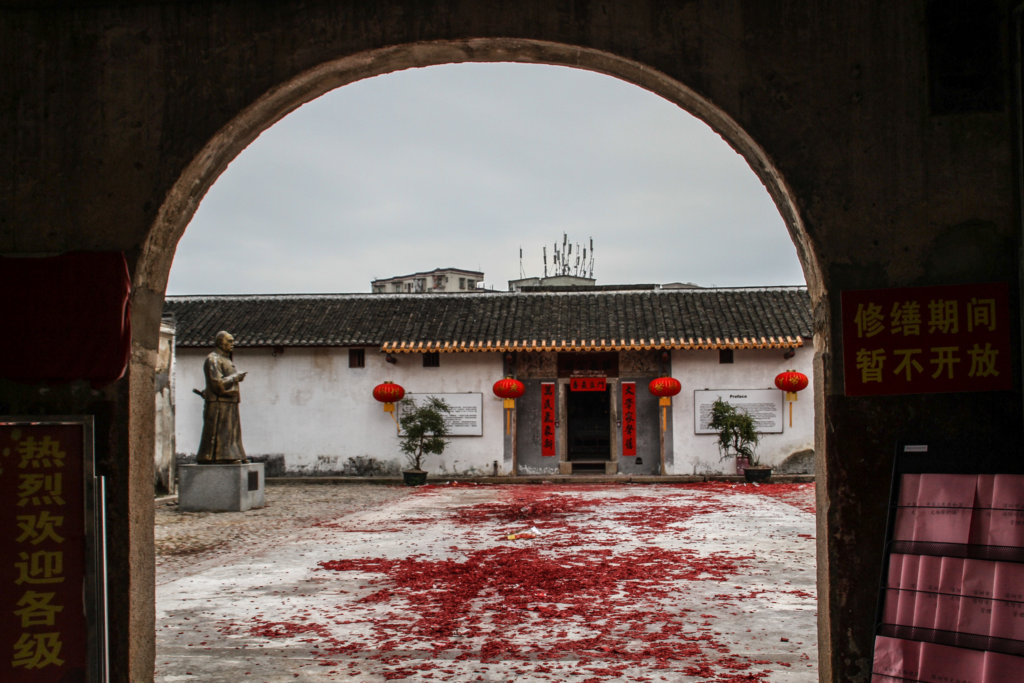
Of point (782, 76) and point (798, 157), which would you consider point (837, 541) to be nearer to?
point (798, 157)

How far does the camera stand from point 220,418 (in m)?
11.8

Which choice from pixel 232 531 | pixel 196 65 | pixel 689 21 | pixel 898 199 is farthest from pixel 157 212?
pixel 232 531

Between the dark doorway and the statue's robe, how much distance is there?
28.8 feet

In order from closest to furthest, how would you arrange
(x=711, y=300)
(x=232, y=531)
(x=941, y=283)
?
1. (x=941, y=283)
2. (x=232, y=531)
3. (x=711, y=300)

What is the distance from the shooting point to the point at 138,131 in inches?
125

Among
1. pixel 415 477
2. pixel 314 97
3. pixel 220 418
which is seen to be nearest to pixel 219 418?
pixel 220 418

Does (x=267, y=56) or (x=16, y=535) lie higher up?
(x=267, y=56)

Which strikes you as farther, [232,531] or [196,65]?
[232,531]

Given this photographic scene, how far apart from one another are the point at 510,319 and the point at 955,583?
16443 mm

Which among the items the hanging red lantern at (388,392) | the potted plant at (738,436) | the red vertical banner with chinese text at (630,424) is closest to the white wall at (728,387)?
the potted plant at (738,436)

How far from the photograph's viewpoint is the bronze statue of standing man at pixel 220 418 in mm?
11781

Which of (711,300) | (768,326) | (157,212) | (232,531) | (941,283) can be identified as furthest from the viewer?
(711,300)

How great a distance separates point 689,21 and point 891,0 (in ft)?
2.42

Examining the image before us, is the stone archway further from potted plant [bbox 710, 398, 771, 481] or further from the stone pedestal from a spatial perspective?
potted plant [bbox 710, 398, 771, 481]
